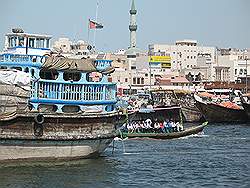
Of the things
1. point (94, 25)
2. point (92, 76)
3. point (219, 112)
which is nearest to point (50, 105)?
point (92, 76)

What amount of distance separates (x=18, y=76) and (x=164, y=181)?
307 inches

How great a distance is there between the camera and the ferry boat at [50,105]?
23.8 meters

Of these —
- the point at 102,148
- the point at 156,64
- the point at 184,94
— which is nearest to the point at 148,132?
the point at 102,148

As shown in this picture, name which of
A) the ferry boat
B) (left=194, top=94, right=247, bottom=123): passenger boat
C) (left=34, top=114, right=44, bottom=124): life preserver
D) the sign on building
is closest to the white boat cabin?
the ferry boat

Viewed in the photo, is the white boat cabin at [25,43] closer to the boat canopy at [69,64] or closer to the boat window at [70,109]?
the boat canopy at [69,64]

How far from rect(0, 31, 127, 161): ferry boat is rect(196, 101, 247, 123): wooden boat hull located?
106 feet

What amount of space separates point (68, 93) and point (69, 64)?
1.36 meters

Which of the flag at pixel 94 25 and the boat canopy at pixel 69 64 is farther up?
the flag at pixel 94 25

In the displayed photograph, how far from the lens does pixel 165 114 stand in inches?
2016

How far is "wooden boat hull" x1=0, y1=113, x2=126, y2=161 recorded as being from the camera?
77.3 feet

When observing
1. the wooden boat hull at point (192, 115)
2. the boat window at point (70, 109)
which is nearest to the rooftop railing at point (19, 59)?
the boat window at point (70, 109)

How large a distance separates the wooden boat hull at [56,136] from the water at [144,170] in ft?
1.51

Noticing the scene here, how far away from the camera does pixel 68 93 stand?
25922 millimetres

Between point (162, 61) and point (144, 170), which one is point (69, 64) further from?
point (162, 61)
